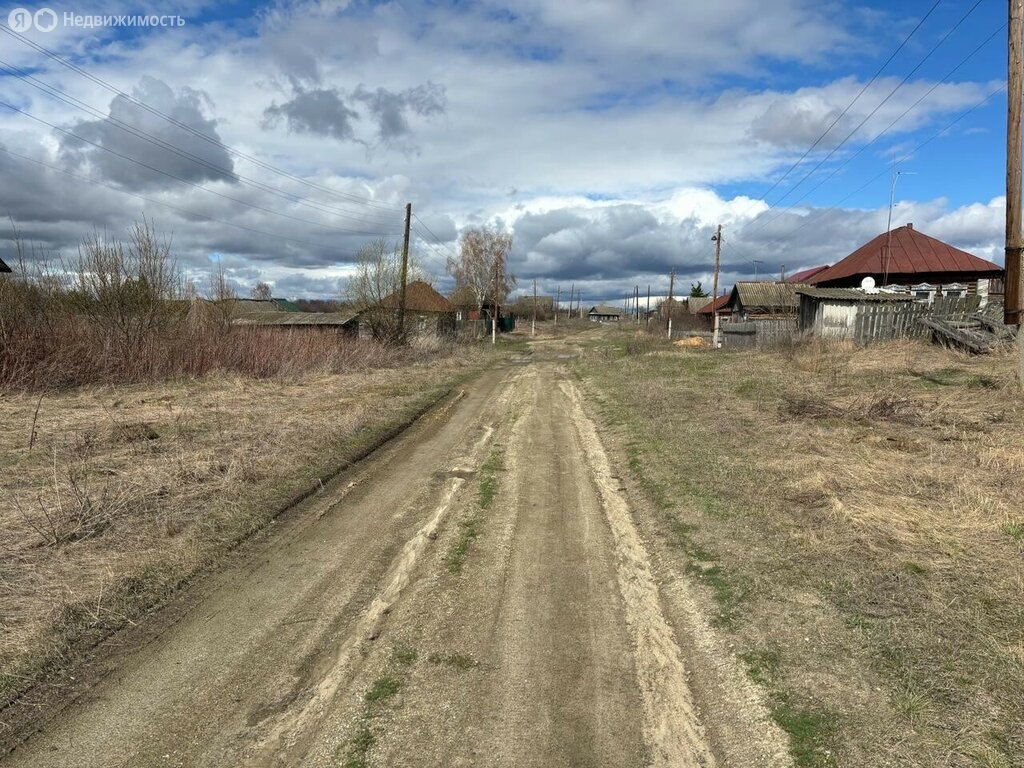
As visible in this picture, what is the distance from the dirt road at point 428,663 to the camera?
2.92m

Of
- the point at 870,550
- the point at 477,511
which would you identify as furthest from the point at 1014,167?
the point at 477,511

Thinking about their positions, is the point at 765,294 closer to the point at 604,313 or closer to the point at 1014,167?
the point at 1014,167

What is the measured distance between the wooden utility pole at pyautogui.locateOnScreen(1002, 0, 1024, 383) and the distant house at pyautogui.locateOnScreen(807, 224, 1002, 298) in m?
31.1

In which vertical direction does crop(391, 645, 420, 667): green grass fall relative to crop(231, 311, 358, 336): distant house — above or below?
below

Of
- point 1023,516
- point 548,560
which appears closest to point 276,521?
point 548,560

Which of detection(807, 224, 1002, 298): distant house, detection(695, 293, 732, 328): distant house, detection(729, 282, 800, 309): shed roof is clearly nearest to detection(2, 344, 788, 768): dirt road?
detection(729, 282, 800, 309): shed roof

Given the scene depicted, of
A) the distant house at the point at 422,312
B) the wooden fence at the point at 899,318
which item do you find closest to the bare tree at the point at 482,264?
the distant house at the point at 422,312

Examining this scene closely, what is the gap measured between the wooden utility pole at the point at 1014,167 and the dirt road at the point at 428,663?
1046 centimetres

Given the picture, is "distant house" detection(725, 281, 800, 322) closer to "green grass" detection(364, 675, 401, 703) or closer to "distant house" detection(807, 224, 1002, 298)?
"distant house" detection(807, 224, 1002, 298)

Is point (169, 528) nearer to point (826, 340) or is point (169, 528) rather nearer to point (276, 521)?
point (276, 521)

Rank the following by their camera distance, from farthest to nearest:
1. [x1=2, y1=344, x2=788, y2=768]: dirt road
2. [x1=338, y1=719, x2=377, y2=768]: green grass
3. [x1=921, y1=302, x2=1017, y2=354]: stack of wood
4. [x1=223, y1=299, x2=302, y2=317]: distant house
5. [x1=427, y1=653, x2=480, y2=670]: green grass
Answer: [x1=223, y1=299, x2=302, y2=317]: distant house → [x1=921, y1=302, x2=1017, y2=354]: stack of wood → [x1=427, y1=653, x2=480, y2=670]: green grass → [x1=2, y1=344, x2=788, y2=768]: dirt road → [x1=338, y1=719, x2=377, y2=768]: green grass

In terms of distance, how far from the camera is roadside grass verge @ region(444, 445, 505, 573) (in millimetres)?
5242

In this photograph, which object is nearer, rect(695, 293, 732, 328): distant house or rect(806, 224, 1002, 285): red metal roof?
rect(806, 224, 1002, 285): red metal roof

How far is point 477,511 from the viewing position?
21.6 feet
